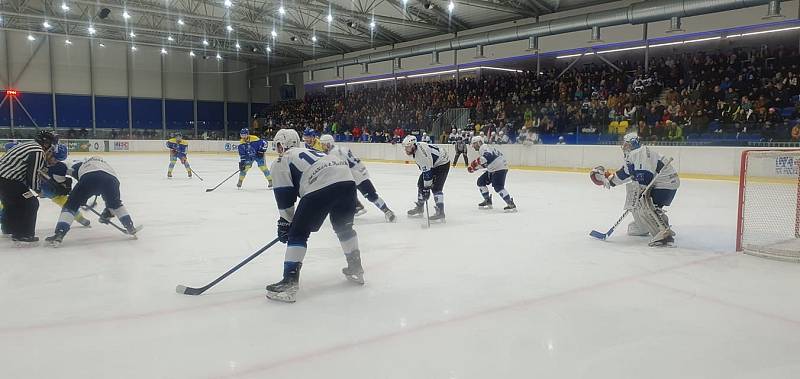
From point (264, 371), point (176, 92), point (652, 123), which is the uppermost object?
point (176, 92)

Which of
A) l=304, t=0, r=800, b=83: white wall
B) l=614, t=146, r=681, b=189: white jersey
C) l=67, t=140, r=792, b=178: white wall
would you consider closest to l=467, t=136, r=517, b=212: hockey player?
l=614, t=146, r=681, b=189: white jersey

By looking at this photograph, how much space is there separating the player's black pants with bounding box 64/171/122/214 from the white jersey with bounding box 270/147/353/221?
239cm

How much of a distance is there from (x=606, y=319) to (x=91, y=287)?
3.11 m

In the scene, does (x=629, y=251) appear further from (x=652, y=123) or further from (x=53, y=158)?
(x=652, y=123)

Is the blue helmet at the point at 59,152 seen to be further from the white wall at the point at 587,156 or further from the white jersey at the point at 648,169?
the white wall at the point at 587,156

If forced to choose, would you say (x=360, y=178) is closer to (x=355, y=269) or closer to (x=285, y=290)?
(x=355, y=269)

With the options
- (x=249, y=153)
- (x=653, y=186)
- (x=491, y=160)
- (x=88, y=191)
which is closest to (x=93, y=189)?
(x=88, y=191)

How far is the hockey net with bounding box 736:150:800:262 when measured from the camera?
4.71 m

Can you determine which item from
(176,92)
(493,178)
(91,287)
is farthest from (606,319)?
(176,92)

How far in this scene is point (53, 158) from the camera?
509 centimetres

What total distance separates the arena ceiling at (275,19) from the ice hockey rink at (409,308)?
14.3 m

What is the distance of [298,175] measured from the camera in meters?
3.27

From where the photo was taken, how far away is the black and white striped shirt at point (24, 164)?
473 cm

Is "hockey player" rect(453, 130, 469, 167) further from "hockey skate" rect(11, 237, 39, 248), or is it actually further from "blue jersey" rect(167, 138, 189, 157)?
"hockey skate" rect(11, 237, 39, 248)
